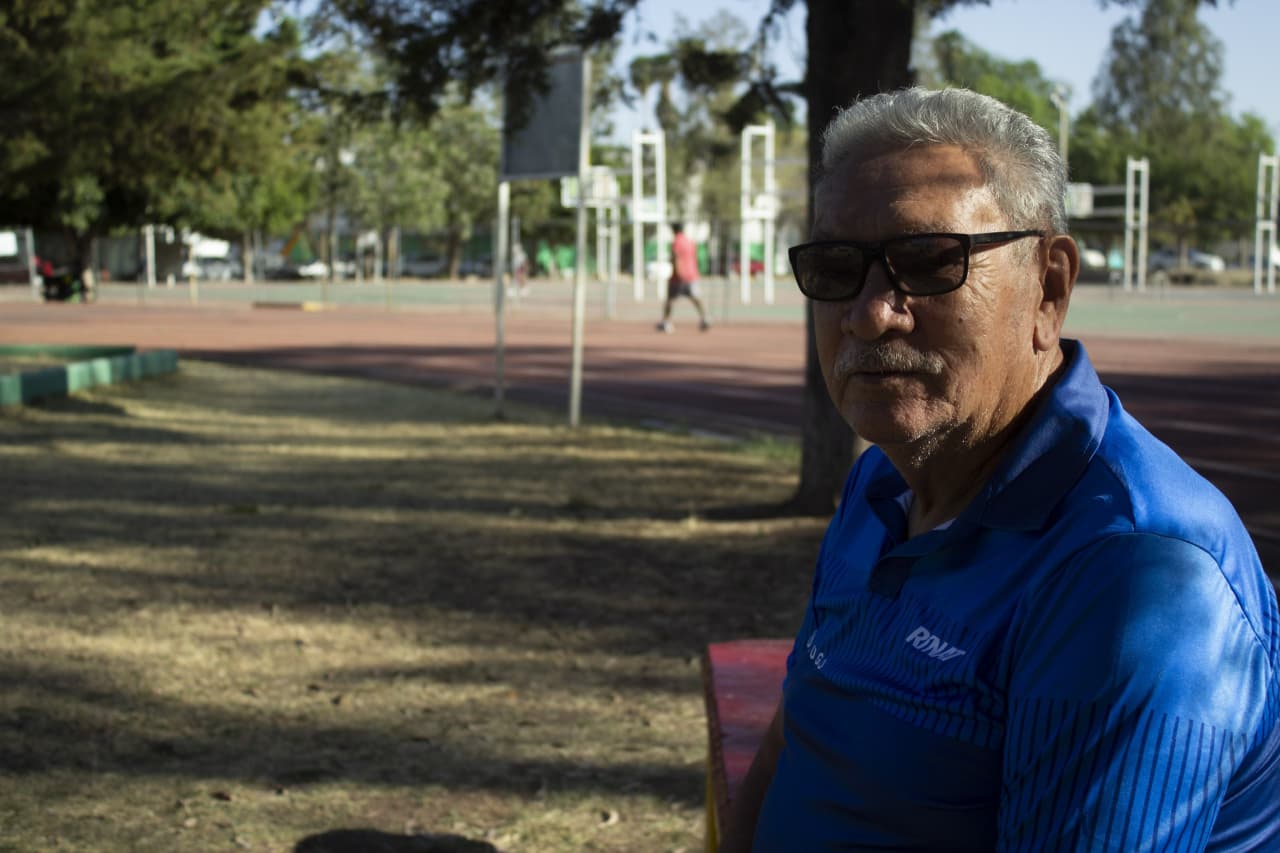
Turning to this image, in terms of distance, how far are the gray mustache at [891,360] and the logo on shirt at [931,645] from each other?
1.07 ft

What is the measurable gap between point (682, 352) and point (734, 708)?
17655 millimetres

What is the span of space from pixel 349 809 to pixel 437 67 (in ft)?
17.1

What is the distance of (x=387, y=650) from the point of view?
18.1 feet

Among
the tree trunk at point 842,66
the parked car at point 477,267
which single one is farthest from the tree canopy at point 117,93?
the parked car at point 477,267

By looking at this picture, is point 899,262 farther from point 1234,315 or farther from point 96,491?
point 1234,315

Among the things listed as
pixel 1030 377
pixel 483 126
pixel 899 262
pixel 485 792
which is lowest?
pixel 485 792

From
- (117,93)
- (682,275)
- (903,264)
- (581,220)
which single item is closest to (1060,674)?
(903,264)

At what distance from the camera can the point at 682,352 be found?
20.8 m

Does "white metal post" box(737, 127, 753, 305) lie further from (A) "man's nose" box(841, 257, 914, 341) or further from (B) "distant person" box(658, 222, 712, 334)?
(A) "man's nose" box(841, 257, 914, 341)

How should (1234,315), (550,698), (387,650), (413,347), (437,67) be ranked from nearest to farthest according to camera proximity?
(550,698), (387,650), (437,67), (413,347), (1234,315)

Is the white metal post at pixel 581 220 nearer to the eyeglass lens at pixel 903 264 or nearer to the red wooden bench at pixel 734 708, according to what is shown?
the red wooden bench at pixel 734 708

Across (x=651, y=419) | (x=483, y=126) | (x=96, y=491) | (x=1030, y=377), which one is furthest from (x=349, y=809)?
(x=483, y=126)

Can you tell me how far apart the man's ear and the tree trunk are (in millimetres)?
5209

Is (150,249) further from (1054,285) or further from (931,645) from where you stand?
(931,645)
